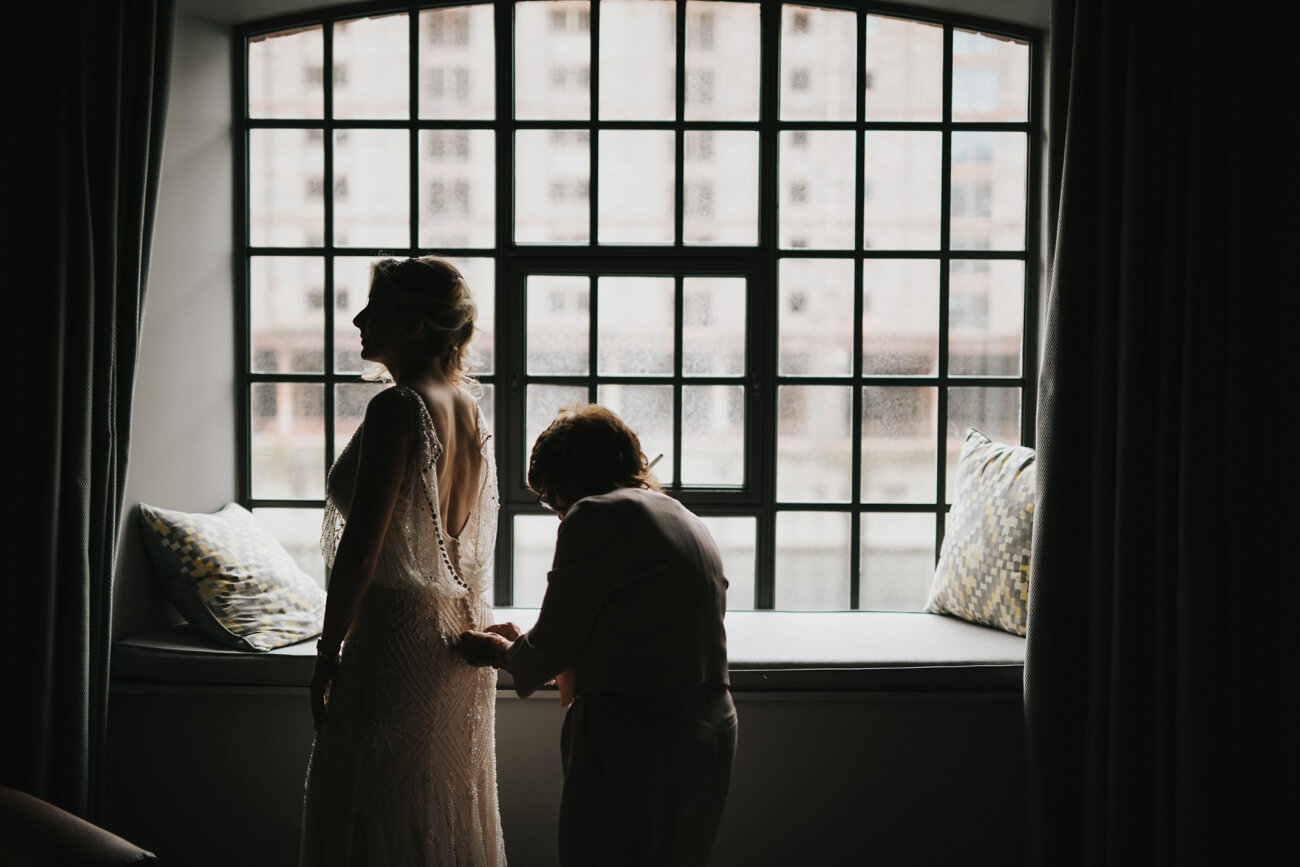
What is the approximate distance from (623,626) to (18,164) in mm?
1800

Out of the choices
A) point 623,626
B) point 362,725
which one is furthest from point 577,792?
point 362,725

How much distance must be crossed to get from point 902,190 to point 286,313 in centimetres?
187

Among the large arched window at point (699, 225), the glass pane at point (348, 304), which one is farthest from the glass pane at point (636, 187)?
the glass pane at point (348, 304)

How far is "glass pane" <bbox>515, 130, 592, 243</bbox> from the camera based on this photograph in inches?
120

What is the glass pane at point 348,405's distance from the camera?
3.11 m

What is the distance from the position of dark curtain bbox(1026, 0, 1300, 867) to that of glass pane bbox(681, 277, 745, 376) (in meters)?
0.98

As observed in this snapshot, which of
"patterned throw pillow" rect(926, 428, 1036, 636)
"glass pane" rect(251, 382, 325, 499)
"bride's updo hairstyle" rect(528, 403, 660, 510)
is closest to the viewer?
"bride's updo hairstyle" rect(528, 403, 660, 510)

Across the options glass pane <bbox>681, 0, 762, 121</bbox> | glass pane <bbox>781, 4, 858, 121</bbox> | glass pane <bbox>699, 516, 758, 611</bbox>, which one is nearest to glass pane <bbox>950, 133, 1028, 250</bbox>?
glass pane <bbox>781, 4, 858, 121</bbox>

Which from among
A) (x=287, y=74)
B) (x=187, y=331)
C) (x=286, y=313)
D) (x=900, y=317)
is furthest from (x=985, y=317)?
(x=187, y=331)

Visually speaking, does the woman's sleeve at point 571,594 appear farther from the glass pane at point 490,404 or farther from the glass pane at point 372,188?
the glass pane at point 372,188

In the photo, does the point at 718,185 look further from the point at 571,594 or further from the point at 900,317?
the point at 571,594

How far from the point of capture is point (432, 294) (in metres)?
1.93

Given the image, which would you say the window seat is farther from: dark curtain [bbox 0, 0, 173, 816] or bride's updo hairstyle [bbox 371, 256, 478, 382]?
bride's updo hairstyle [bbox 371, 256, 478, 382]

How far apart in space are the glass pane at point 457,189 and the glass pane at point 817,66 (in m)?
0.89
